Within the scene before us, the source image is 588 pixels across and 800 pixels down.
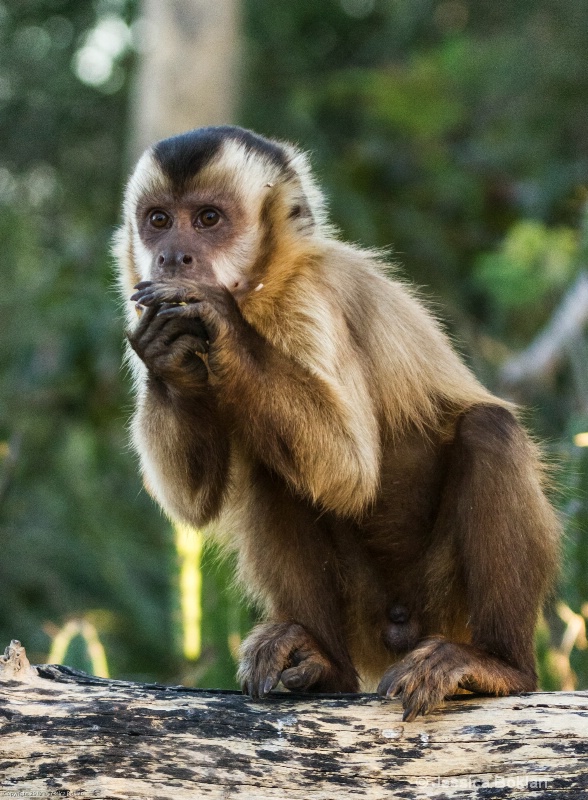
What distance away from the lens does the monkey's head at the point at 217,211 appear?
14.4 ft

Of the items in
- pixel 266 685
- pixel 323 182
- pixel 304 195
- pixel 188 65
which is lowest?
pixel 266 685

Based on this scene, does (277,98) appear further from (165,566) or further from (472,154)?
(165,566)

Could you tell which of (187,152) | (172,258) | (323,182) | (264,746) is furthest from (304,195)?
(323,182)

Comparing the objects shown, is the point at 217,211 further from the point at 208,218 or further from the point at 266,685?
the point at 266,685

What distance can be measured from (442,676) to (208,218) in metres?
2.11

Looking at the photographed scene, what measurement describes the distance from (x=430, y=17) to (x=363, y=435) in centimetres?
1158

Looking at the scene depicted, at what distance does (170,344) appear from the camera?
401cm

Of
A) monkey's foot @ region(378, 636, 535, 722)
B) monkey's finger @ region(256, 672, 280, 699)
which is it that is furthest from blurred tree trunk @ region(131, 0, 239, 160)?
monkey's foot @ region(378, 636, 535, 722)

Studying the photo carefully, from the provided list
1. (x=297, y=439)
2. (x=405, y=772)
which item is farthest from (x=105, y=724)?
(x=297, y=439)

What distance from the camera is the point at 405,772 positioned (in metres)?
3.41

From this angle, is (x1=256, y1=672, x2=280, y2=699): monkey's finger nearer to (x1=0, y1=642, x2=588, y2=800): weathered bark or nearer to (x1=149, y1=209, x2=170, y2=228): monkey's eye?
(x1=0, y1=642, x2=588, y2=800): weathered bark

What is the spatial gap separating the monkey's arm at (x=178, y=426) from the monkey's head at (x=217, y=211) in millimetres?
382

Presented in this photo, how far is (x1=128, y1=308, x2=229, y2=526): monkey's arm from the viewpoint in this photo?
13.1 feet

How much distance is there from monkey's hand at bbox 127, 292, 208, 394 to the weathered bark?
1.16m
